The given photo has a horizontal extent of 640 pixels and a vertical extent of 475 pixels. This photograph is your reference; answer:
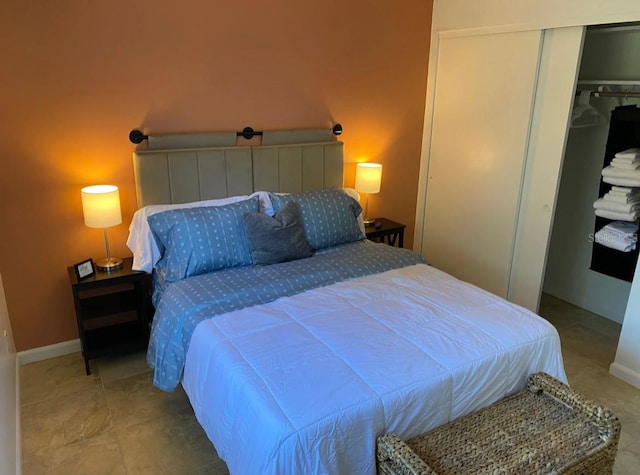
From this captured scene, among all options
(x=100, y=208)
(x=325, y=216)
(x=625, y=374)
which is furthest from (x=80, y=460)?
(x=625, y=374)

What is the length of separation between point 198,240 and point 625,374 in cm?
262

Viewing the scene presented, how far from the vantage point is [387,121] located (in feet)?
12.5

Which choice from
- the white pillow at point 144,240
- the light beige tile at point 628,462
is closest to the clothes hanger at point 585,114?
the light beige tile at point 628,462

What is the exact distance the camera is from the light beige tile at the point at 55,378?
2.65m

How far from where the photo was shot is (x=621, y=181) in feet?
9.45

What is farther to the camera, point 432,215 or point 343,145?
point 432,215

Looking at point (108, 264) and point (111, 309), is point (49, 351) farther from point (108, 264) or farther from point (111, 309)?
point (108, 264)

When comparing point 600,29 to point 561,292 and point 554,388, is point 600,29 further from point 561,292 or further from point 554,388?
point 554,388

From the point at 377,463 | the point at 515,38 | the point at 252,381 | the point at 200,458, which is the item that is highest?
the point at 515,38

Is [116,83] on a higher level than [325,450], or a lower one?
higher

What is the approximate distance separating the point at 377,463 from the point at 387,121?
274cm

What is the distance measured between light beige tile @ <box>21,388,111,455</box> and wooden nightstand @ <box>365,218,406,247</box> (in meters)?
2.08

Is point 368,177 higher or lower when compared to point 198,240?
higher

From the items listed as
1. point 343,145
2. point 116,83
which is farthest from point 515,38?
point 116,83
